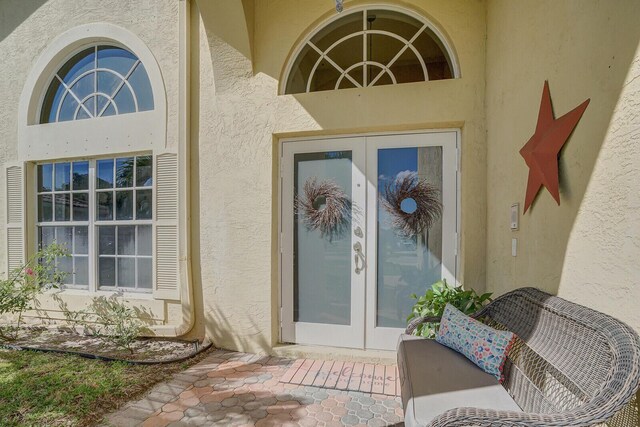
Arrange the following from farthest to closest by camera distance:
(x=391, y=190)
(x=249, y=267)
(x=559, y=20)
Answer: (x=249, y=267) → (x=391, y=190) → (x=559, y=20)

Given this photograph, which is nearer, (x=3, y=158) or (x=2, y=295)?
(x=2, y=295)

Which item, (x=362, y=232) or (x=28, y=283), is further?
(x=28, y=283)

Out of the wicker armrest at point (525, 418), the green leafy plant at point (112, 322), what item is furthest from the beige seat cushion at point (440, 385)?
the green leafy plant at point (112, 322)

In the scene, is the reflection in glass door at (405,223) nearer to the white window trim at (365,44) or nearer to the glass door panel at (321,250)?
the glass door panel at (321,250)

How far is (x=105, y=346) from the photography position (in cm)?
384

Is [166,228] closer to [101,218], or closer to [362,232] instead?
[101,218]

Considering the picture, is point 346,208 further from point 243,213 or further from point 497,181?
point 497,181

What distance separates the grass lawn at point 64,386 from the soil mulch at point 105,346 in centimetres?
16

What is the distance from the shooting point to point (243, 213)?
3.60 meters

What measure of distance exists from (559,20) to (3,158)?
21.8ft

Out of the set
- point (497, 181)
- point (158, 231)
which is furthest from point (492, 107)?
point (158, 231)

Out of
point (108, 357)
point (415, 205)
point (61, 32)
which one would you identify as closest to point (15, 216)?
point (61, 32)

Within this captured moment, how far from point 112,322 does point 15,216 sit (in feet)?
7.68

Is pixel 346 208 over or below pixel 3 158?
below
